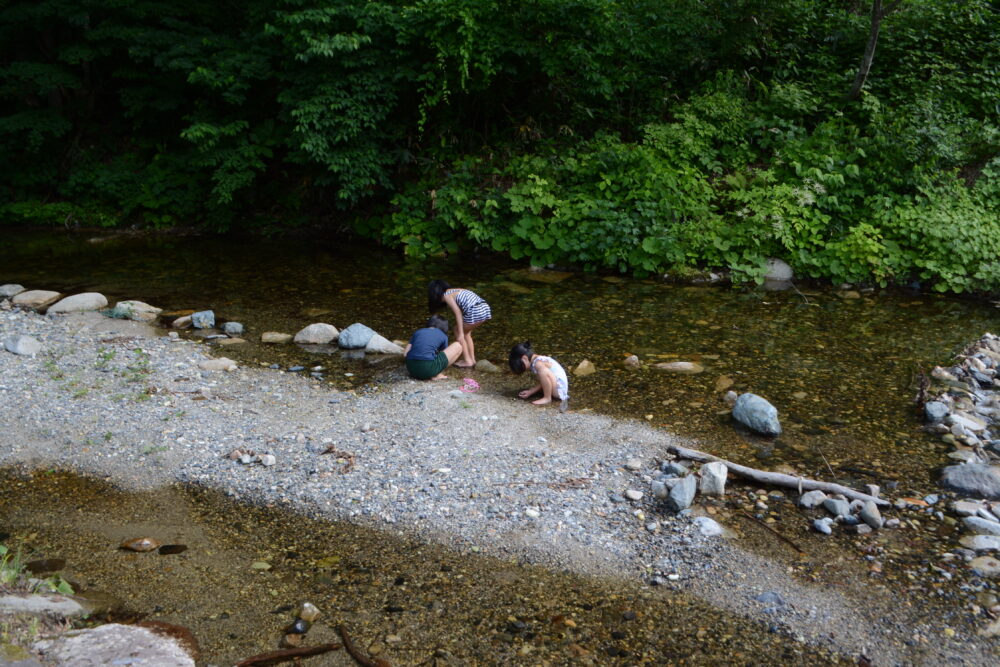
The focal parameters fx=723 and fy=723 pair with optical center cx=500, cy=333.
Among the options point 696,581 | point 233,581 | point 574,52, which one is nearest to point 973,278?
point 574,52

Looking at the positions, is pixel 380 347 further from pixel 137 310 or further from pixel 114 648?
pixel 114 648

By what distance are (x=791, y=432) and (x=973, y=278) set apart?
5.44m

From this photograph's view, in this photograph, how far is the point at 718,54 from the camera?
1268 cm

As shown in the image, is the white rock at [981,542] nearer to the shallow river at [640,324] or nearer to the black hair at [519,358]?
the shallow river at [640,324]

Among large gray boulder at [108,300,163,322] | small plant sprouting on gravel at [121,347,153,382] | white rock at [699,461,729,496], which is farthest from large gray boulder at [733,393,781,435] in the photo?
large gray boulder at [108,300,163,322]

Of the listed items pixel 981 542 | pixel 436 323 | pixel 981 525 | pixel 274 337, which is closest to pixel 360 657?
pixel 981 542

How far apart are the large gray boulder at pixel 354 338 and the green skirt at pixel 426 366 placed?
1.12 m

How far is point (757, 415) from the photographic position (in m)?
5.80

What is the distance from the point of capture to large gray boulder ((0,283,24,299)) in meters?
9.22

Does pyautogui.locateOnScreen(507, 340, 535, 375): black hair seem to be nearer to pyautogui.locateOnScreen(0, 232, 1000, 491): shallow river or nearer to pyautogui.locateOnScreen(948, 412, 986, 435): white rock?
pyautogui.locateOnScreen(0, 232, 1000, 491): shallow river

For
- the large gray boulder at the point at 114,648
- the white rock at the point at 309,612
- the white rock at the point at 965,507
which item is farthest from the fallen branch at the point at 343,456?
the white rock at the point at 965,507

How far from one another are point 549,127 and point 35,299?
8275mm

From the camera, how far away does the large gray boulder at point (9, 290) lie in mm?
9221

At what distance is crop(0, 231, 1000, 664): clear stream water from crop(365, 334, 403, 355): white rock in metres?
0.34
